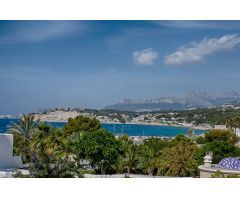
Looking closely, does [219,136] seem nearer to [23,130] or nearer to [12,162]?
[23,130]

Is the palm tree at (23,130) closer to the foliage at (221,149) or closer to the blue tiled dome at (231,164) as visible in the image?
the foliage at (221,149)

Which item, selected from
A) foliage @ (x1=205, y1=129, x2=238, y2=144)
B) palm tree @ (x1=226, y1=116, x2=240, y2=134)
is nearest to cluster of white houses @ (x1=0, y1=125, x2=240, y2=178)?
foliage @ (x1=205, y1=129, x2=238, y2=144)

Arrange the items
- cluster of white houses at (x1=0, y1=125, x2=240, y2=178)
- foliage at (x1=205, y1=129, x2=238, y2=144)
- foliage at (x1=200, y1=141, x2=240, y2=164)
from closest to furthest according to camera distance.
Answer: cluster of white houses at (x1=0, y1=125, x2=240, y2=178) < foliage at (x1=200, y1=141, x2=240, y2=164) < foliage at (x1=205, y1=129, x2=238, y2=144)

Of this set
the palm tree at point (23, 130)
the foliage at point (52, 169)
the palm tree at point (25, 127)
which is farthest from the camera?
the palm tree at point (25, 127)

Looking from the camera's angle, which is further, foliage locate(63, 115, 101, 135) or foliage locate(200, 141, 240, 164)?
foliage locate(63, 115, 101, 135)

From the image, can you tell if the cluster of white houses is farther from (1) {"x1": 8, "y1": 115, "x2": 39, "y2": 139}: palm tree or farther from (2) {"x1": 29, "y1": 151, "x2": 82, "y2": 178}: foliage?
(1) {"x1": 8, "y1": 115, "x2": 39, "y2": 139}: palm tree

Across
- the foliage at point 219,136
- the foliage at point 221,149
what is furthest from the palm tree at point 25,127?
the foliage at point 219,136

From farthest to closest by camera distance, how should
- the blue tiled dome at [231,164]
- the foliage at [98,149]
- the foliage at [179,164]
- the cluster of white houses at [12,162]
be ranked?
the foliage at [98,149]
the foliage at [179,164]
the cluster of white houses at [12,162]
the blue tiled dome at [231,164]
